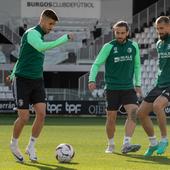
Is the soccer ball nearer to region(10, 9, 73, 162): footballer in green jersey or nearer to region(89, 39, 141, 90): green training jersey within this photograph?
region(10, 9, 73, 162): footballer in green jersey

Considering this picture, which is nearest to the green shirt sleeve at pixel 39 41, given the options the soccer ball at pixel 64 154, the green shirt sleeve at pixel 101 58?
the soccer ball at pixel 64 154

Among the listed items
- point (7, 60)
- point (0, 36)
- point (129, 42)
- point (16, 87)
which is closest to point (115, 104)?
point (129, 42)

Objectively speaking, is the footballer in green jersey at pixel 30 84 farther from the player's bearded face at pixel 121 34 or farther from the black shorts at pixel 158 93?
the black shorts at pixel 158 93

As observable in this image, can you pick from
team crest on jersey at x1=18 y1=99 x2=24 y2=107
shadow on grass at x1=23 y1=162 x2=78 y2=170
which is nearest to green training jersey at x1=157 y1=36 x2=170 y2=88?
shadow on grass at x1=23 y1=162 x2=78 y2=170

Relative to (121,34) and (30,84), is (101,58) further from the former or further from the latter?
(30,84)

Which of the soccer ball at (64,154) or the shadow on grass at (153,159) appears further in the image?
the shadow on grass at (153,159)

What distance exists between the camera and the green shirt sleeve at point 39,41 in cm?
873

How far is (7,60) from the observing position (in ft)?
106

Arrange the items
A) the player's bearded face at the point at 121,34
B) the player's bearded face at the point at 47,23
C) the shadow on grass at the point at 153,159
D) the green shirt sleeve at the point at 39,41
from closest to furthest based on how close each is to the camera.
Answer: the green shirt sleeve at the point at 39,41, the player's bearded face at the point at 47,23, the shadow on grass at the point at 153,159, the player's bearded face at the point at 121,34

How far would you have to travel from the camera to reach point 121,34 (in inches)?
409

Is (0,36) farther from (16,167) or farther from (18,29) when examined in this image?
(16,167)

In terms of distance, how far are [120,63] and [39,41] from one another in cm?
199

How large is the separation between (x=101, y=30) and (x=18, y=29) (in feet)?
14.4

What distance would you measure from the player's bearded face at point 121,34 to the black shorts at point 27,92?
1.71m
